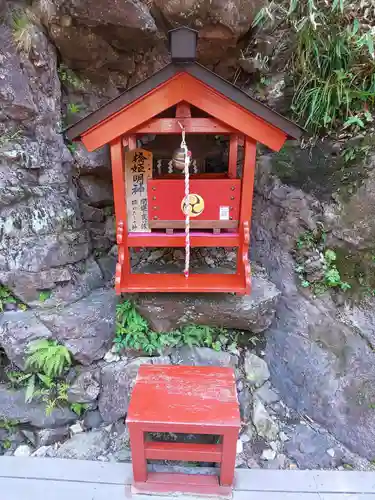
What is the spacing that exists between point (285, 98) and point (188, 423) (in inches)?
153

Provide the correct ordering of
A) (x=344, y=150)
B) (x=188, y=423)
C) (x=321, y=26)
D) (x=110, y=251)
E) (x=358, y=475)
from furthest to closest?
(x=110, y=251), (x=344, y=150), (x=321, y=26), (x=358, y=475), (x=188, y=423)

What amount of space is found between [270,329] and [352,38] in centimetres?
343

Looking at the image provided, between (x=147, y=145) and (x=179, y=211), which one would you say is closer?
(x=179, y=211)

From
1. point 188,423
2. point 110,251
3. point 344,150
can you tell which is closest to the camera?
point 188,423

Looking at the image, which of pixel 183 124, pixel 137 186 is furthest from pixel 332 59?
pixel 137 186

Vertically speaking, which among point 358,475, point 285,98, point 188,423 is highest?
point 285,98

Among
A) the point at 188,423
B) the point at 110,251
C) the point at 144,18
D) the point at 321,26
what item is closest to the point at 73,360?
the point at 110,251

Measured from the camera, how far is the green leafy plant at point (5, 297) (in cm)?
397

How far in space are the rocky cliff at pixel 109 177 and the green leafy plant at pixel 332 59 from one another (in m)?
0.32

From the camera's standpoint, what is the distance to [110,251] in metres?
4.82

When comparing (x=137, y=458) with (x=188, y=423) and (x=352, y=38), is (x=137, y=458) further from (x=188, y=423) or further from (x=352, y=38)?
(x=352, y=38)

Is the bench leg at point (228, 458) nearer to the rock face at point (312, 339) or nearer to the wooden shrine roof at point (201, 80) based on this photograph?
the rock face at point (312, 339)

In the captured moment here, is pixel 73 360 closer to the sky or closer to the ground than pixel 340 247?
closer to the ground

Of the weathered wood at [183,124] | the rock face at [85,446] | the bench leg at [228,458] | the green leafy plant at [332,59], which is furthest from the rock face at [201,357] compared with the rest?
the green leafy plant at [332,59]
